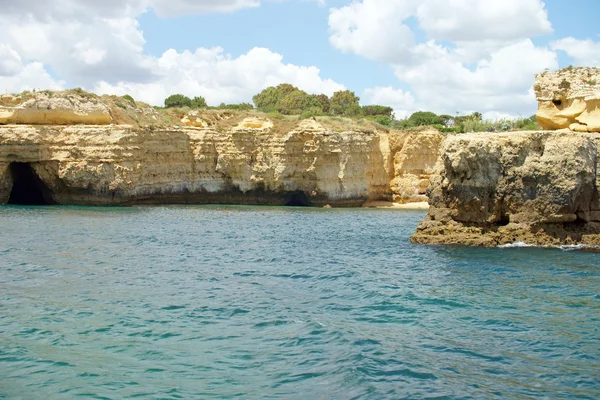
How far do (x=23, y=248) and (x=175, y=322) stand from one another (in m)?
11.2

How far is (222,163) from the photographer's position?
4828 centimetres

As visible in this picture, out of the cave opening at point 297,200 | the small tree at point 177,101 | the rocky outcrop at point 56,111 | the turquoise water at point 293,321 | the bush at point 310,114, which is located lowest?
the turquoise water at point 293,321

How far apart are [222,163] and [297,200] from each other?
7.18 m

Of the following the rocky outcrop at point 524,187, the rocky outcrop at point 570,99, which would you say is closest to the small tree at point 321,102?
the rocky outcrop at point 570,99

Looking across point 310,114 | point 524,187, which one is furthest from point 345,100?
point 524,187

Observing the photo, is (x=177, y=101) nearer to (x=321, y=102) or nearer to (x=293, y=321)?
(x=321, y=102)

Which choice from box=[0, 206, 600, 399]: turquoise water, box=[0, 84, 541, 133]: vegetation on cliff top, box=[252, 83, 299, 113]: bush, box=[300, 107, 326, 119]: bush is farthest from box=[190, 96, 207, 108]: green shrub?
box=[0, 206, 600, 399]: turquoise water

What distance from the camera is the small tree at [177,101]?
81.5 metres

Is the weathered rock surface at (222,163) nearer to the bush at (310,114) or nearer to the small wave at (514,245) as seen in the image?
the bush at (310,114)

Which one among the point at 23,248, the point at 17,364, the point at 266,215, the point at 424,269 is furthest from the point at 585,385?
the point at 266,215

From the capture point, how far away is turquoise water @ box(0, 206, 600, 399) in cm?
914

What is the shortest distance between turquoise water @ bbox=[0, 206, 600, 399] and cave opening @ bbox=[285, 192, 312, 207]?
26976mm

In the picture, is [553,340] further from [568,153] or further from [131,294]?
[568,153]

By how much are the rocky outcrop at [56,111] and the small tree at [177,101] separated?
3757cm
